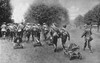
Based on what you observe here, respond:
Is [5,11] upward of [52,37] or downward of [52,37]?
upward

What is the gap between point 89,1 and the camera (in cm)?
1062

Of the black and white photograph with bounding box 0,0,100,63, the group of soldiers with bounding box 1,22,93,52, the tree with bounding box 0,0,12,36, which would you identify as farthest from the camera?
the tree with bounding box 0,0,12,36

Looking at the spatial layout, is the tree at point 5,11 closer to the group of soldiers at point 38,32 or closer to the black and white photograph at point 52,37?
the black and white photograph at point 52,37

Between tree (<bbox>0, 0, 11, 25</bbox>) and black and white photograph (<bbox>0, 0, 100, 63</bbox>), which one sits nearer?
black and white photograph (<bbox>0, 0, 100, 63</bbox>)

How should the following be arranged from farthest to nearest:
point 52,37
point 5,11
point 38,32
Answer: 1. point 5,11
2. point 38,32
3. point 52,37

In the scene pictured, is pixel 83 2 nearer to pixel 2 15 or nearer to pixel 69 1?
pixel 69 1

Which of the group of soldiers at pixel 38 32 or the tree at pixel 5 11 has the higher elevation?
the tree at pixel 5 11

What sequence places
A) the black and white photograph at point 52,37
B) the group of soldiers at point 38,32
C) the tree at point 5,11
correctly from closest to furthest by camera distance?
the black and white photograph at point 52,37
the group of soldiers at point 38,32
the tree at point 5,11

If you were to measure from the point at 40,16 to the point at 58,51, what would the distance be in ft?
48.2

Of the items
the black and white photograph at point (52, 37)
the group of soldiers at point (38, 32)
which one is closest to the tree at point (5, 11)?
the black and white photograph at point (52, 37)

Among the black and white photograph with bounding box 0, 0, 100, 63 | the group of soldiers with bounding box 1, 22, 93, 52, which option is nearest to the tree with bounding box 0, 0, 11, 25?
the black and white photograph with bounding box 0, 0, 100, 63

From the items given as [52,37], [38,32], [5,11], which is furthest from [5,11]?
[52,37]

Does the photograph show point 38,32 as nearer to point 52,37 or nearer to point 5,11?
point 52,37

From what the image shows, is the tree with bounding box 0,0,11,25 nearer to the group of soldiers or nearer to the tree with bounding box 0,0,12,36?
the tree with bounding box 0,0,12,36
